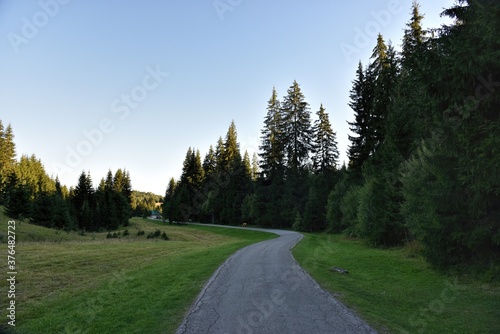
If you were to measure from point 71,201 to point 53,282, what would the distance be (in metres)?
68.9

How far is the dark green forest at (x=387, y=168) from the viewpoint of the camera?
10305mm

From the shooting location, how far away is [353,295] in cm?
1046

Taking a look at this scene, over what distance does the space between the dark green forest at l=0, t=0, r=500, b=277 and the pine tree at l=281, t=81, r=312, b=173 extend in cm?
19

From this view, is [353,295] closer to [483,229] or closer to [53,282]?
[483,229]

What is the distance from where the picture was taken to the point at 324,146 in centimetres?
5762

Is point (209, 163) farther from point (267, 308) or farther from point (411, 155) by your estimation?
point (267, 308)

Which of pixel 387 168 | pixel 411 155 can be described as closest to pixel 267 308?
pixel 411 155

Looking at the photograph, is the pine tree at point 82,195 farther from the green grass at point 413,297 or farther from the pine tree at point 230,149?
the green grass at point 413,297

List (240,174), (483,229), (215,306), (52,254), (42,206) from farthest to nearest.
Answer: (240,174) → (42,206) → (52,254) → (483,229) → (215,306)

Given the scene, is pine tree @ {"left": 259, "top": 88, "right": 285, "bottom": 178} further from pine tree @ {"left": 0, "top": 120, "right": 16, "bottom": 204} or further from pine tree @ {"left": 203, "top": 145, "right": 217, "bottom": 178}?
pine tree @ {"left": 0, "top": 120, "right": 16, "bottom": 204}

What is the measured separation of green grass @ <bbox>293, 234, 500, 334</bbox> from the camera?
7.77m

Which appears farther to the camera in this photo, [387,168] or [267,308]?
[387,168]

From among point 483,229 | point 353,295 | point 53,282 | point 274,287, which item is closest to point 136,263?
point 53,282

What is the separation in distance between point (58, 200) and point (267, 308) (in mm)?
58063
